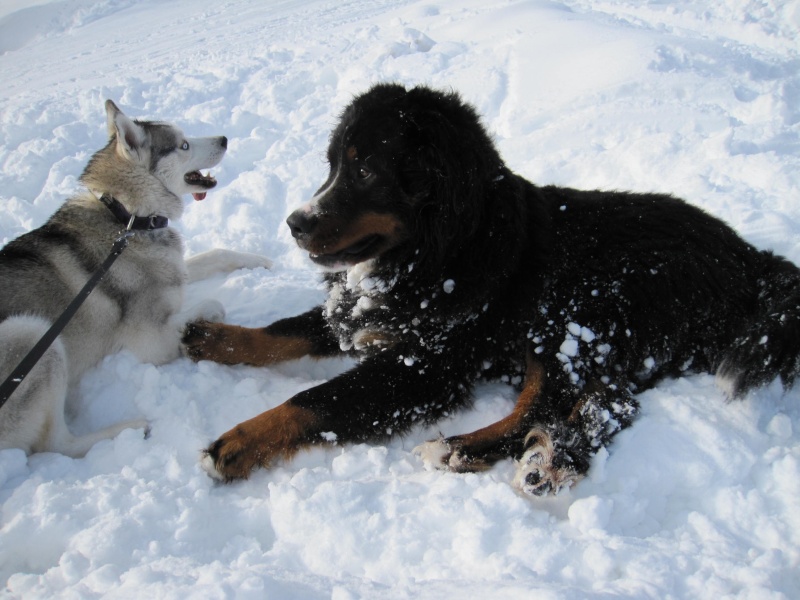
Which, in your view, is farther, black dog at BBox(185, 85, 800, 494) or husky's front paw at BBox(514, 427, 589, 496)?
black dog at BBox(185, 85, 800, 494)

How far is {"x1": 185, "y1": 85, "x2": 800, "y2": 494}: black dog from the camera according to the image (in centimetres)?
266

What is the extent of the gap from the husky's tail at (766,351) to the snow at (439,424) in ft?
0.37

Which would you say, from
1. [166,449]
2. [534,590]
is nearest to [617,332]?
[534,590]

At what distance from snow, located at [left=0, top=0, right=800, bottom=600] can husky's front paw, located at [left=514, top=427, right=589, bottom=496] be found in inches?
2.4

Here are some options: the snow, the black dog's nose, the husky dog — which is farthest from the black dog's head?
the husky dog

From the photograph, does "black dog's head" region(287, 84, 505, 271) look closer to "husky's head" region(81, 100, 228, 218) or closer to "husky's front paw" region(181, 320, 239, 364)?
"husky's front paw" region(181, 320, 239, 364)

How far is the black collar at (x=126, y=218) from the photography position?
3.74 m

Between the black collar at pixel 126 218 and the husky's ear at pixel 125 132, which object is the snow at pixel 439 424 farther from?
the husky's ear at pixel 125 132

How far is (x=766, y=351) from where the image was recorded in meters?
2.59

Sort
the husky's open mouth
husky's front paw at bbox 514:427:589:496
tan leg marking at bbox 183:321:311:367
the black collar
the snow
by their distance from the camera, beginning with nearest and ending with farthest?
the snow → husky's front paw at bbox 514:427:589:496 → tan leg marking at bbox 183:321:311:367 → the black collar → the husky's open mouth

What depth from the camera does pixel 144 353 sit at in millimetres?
3512

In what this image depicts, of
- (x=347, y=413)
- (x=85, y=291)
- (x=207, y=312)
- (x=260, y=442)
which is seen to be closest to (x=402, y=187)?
(x=347, y=413)

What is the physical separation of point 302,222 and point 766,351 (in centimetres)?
239

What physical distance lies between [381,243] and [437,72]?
6025 millimetres
